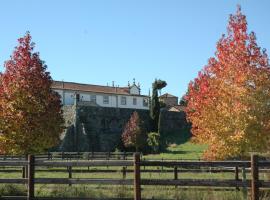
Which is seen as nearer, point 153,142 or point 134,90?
point 153,142

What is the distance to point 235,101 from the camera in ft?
70.4

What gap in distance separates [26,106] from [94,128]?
145ft

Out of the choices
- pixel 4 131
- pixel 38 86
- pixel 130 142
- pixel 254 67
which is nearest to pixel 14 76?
pixel 38 86

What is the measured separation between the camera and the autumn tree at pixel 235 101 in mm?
21062

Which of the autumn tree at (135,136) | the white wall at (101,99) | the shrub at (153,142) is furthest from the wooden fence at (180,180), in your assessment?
the white wall at (101,99)

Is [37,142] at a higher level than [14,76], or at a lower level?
lower

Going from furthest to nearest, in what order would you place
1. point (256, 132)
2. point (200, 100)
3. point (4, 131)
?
point (4, 131) → point (200, 100) → point (256, 132)

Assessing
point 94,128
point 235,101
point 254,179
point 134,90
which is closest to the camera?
point 254,179

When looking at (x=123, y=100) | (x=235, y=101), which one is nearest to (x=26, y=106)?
(x=235, y=101)

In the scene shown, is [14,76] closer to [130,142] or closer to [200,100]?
[200,100]

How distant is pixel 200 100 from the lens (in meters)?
22.5

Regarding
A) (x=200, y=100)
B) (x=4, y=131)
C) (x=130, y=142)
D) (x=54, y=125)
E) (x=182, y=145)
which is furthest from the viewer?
(x=182, y=145)

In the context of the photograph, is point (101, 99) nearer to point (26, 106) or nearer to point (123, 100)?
point (123, 100)

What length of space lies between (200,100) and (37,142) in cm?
913
